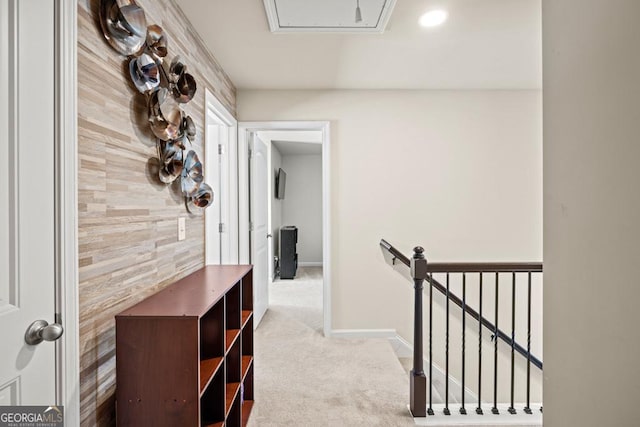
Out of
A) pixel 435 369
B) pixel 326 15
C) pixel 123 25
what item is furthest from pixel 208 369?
pixel 435 369

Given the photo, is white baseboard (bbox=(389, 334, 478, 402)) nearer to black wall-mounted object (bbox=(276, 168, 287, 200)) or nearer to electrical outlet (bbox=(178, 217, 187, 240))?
electrical outlet (bbox=(178, 217, 187, 240))

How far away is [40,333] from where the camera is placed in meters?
0.99

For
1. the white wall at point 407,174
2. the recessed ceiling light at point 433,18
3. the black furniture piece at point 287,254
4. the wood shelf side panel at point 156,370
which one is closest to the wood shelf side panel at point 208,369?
the wood shelf side panel at point 156,370

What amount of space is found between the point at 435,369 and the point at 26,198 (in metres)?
3.28

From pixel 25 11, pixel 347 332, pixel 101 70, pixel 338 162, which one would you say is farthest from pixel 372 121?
pixel 25 11

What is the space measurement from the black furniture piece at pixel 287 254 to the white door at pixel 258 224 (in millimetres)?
2112

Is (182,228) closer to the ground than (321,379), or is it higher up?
higher up

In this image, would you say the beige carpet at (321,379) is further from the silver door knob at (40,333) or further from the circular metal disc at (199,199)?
the silver door knob at (40,333)

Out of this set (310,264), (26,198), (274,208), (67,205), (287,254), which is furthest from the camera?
(310,264)

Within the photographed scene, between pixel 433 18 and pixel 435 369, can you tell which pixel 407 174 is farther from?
pixel 435 369

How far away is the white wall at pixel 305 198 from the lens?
7.61 metres

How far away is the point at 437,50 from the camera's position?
8.30ft

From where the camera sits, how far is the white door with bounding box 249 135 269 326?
352 centimetres

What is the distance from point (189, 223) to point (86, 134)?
38.6 inches
